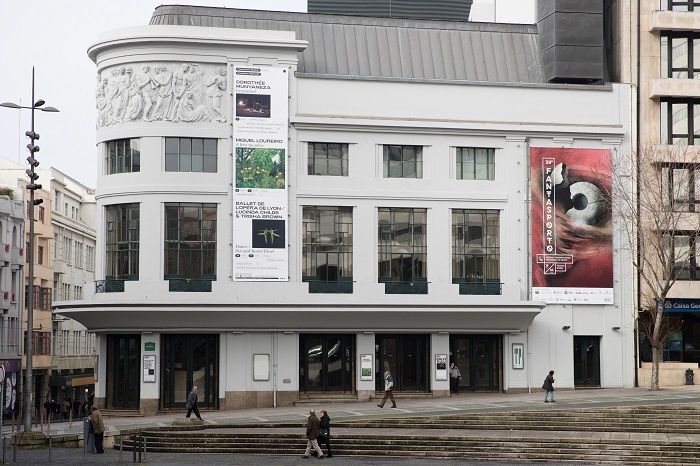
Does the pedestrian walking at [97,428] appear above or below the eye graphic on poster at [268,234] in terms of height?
below

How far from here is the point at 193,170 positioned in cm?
5150

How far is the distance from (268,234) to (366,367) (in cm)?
691

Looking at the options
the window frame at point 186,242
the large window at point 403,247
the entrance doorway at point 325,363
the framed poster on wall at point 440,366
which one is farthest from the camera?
the large window at point 403,247

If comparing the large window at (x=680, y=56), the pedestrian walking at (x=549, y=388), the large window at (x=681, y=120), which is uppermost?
the large window at (x=680, y=56)

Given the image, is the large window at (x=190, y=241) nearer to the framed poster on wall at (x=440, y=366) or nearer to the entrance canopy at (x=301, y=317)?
the entrance canopy at (x=301, y=317)

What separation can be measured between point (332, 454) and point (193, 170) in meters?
16.9

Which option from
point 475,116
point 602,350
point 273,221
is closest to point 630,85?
point 475,116

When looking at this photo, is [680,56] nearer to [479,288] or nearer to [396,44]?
[396,44]

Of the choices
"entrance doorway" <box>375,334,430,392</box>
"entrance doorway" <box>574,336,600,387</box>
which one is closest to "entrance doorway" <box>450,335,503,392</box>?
"entrance doorway" <box>375,334,430,392</box>

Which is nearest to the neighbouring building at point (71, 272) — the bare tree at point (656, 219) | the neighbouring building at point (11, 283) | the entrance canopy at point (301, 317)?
the neighbouring building at point (11, 283)

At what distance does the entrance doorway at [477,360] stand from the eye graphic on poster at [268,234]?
8532mm

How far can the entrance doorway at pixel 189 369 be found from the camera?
167 feet

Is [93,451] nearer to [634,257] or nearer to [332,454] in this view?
[332,454]

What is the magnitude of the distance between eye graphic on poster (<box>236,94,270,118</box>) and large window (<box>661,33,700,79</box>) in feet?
58.2
